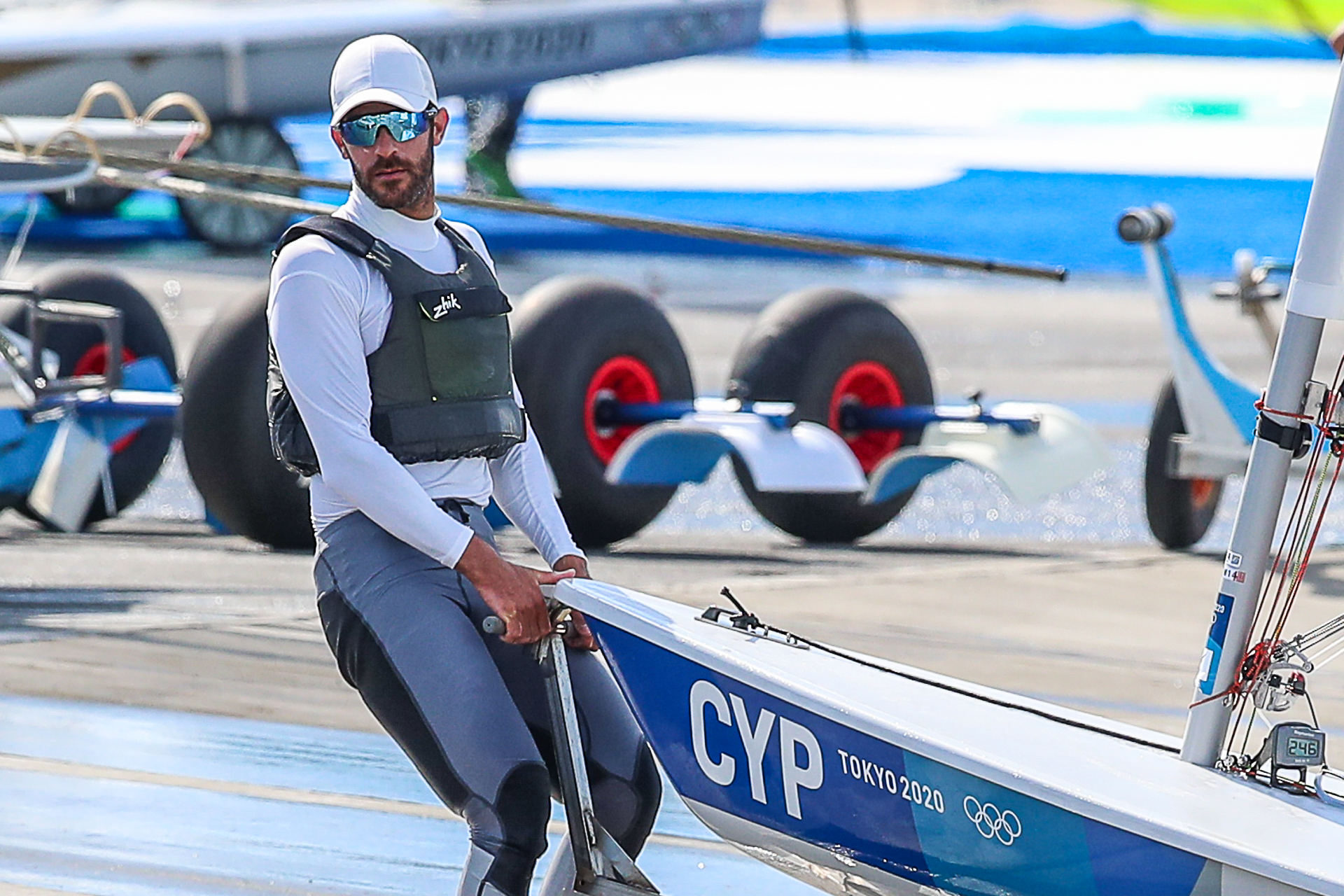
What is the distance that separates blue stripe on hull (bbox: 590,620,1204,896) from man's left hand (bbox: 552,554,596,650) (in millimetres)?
36

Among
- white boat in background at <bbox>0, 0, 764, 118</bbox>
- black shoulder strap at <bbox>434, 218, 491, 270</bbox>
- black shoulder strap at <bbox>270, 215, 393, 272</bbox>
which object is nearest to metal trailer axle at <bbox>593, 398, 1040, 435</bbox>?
black shoulder strap at <bbox>434, 218, 491, 270</bbox>

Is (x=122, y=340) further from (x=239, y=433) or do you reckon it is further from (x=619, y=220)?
(x=619, y=220)

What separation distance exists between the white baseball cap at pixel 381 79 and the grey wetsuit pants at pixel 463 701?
2.10 ft

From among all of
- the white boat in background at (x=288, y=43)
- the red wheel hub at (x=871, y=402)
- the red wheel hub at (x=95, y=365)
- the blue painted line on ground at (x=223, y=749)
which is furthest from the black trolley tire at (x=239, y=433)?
the white boat in background at (x=288, y=43)

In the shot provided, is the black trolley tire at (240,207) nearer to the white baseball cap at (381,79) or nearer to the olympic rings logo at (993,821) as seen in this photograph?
the white baseball cap at (381,79)

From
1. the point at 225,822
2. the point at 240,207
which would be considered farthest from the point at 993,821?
the point at 240,207

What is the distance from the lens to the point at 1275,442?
3.47 m

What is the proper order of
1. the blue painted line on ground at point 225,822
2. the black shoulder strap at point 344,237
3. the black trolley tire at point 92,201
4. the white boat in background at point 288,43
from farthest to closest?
the black trolley tire at point 92,201
the white boat in background at point 288,43
the blue painted line on ground at point 225,822
the black shoulder strap at point 344,237

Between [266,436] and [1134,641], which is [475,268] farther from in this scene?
[266,436]

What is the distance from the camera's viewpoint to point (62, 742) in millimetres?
5379

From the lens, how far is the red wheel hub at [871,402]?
8945mm

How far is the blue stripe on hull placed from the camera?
10.5 feet

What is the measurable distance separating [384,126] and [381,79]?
0.07 m

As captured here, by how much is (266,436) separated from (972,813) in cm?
479
